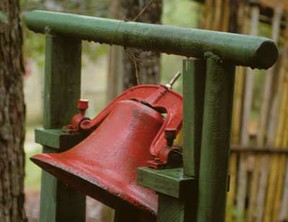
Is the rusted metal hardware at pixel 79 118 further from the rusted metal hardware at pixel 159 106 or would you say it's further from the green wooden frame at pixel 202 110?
the green wooden frame at pixel 202 110

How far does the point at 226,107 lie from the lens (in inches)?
57.9

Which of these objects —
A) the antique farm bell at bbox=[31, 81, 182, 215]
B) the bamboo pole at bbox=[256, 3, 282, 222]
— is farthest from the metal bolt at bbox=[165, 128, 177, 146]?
the bamboo pole at bbox=[256, 3, 282, 222]

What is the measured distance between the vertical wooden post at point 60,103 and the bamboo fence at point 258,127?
3.42 metres

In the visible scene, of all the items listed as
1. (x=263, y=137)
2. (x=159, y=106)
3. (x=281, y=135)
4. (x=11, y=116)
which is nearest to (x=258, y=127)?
(x=263, y=137)

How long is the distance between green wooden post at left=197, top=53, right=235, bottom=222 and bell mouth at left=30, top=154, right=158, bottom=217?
0.15 meters

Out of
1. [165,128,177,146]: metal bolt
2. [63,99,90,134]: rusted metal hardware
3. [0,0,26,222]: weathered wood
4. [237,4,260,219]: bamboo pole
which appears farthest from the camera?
[237,4,260,219]: bamboo pole

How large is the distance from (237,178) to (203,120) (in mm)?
4206

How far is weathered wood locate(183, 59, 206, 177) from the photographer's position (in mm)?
1483

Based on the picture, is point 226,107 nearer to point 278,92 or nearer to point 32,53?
point 278,92

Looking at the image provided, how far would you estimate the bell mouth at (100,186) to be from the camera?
1551 mm

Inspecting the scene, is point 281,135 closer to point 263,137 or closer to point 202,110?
point 263,137

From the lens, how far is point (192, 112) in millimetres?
1500

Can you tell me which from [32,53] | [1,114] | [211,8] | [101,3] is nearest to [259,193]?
[211,8]

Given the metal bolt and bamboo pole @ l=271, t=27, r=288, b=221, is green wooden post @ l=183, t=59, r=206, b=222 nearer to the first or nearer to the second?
the metal bolt
